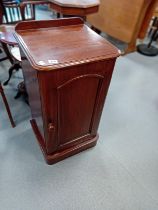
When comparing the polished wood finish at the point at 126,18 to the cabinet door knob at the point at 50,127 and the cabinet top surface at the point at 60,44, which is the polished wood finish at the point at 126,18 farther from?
the cabinet door knob at the point at 50,127

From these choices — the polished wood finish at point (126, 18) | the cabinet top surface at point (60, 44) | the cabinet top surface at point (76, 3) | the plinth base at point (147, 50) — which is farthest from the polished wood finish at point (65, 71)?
the plinth base at point (147, 50)

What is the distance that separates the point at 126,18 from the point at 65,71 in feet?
7.64

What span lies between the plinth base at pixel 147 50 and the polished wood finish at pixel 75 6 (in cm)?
144

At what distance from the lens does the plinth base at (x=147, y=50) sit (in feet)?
9.43

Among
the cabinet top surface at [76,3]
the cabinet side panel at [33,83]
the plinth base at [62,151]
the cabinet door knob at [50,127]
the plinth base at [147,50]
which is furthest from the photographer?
the plinth base at [147,50]

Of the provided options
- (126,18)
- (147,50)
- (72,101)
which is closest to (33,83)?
(72,101)

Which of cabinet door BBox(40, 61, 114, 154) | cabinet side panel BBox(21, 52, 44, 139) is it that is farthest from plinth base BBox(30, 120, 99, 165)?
cabinet side panel BBox(21, 52, 44, 139)

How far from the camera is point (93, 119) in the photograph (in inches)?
47.1

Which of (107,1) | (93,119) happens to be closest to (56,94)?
(93,119)

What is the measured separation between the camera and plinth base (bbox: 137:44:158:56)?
2873mm

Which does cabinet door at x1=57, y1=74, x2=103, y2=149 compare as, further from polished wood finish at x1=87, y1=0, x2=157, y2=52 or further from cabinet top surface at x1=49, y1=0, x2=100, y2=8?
polished wood finish at x1=87, y1=0, x2=157, y2=52

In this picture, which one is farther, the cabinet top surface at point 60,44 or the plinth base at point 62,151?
the plinth base at point 62,151

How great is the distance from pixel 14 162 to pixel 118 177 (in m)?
0.82

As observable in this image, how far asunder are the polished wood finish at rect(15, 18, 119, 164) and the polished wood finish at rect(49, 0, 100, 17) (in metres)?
0.80
